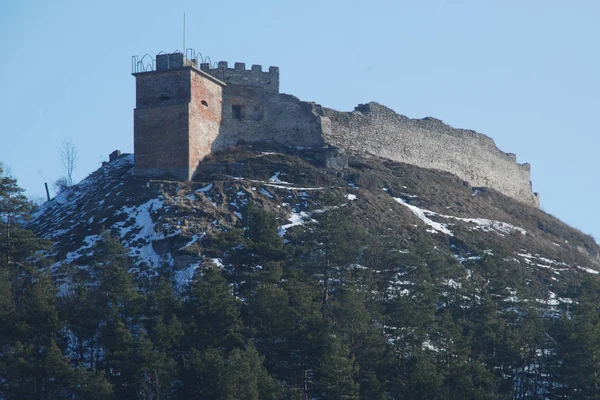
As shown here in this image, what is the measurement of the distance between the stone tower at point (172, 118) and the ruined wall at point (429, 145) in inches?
266

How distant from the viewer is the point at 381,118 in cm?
6069

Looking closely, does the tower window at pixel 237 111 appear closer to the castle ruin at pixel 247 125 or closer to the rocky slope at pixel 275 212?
the castle ruin at pixel 247 125

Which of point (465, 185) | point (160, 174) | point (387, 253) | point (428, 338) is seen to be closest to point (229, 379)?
point (428, 338)

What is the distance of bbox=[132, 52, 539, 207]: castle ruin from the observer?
A: 52.8 m

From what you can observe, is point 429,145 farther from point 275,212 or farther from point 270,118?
point 275,212

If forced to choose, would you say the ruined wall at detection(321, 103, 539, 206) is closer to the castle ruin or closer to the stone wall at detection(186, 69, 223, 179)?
the castle ruin

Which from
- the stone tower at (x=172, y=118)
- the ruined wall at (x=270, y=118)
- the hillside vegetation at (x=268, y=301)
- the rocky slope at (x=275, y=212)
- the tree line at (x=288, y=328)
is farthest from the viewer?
the ruined wall at (x=270, y=118)

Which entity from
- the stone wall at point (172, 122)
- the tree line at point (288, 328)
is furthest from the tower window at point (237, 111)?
the tree line at point (288, 328)

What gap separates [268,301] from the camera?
134 feet

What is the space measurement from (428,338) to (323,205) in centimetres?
880

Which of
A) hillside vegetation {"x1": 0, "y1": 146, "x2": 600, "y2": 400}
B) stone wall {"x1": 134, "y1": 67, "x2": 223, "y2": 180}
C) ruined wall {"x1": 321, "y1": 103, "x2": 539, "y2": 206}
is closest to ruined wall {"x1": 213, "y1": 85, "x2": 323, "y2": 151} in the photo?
ruined wall {"x1": 321, "y1": 103, "x2": 539, "y2": 206}

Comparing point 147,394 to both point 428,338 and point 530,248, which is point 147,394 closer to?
point 428,338

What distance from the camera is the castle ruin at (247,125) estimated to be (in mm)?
52812

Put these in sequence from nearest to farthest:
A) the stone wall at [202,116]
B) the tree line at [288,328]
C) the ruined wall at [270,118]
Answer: the tree line at [288,328] < the stone wall at [202,116] < the ruined wall at [270,118]
